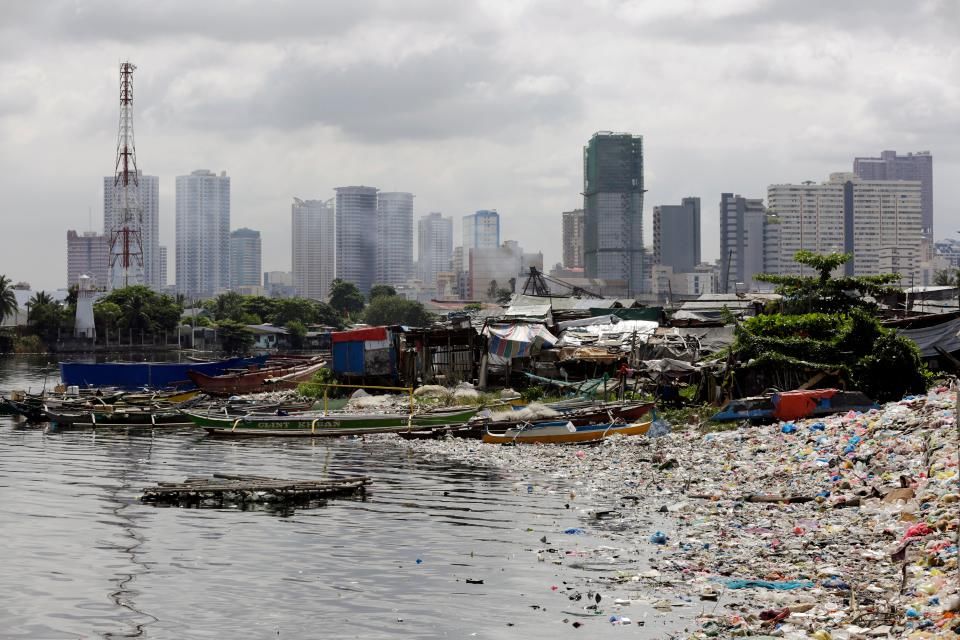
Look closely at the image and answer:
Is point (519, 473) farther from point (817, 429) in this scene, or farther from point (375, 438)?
point (375, 438)

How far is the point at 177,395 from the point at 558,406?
19270 millimetres

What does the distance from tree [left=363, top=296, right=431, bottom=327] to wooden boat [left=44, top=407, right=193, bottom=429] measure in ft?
271

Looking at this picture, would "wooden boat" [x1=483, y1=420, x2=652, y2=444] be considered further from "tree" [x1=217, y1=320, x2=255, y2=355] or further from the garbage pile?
"tree" [x1=217, y1=320, x2=255, y2=355]

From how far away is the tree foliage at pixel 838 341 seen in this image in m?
25.3

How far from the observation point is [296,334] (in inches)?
3925

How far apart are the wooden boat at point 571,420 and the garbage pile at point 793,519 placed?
2545 mm

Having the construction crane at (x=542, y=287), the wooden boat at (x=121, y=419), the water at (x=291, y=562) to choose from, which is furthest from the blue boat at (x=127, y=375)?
the water at (x=291, y=562)

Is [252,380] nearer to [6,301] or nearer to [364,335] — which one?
[364,335]

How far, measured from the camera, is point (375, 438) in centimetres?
2942

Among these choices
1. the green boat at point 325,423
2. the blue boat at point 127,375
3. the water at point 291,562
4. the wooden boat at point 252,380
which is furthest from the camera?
the blue boat at point 127,375

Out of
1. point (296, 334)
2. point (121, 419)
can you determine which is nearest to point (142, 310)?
point (296, 334)

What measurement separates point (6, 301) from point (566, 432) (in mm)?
76743

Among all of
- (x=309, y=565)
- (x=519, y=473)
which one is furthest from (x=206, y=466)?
(x=309, y=565)

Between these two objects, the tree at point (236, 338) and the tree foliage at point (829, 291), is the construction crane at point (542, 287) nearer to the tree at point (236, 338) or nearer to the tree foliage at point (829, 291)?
the tree foliage at point (829, 291)
